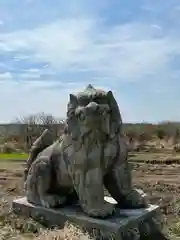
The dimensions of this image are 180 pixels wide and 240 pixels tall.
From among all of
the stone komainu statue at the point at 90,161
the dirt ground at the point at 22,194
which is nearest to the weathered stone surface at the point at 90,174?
the stone komainu statue at the point at 90,161

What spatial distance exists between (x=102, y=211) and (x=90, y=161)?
54 cm

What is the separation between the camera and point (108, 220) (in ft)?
14.0

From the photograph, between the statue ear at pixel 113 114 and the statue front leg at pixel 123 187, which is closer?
the statue ear at pixel 113 114

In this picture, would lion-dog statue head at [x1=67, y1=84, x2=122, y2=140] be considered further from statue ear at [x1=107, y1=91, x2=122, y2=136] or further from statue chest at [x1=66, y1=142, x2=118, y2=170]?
statue chest at [x1=66, y1=142, x2=118, y2=170]

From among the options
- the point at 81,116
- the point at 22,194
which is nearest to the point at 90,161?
the point at 81,116

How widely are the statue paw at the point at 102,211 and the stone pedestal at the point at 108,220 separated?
50mm

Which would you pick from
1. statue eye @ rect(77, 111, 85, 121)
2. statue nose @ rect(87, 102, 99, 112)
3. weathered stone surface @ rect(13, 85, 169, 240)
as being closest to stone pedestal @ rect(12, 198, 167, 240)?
weathered stone surface @ rect(13, 85, 169, 240)

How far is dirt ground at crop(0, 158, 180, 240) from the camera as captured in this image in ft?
15.2

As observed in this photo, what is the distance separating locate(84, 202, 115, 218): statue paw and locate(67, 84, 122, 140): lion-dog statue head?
76 cm

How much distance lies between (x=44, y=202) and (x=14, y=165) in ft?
35.8

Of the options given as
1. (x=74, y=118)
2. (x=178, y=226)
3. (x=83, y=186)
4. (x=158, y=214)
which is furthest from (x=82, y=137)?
(x=178, y=226)

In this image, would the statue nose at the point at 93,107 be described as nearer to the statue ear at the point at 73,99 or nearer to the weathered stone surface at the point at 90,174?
the weathered stone surface at the point at 90,174

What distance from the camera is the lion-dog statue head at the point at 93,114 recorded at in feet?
13.7

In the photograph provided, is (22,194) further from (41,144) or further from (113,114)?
(113,114)
